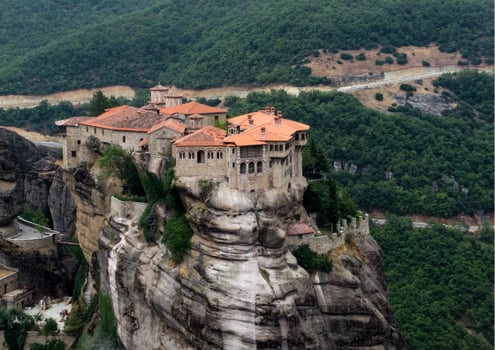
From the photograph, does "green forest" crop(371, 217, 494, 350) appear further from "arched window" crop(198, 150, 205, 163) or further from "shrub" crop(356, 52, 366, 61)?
"shrub" crop(356, 52, 366, 61)

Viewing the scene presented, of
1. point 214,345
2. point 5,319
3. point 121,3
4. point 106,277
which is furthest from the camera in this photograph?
point 121,3

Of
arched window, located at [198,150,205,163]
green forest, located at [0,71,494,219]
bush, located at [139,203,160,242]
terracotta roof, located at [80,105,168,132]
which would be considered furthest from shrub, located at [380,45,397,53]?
arched window, located at [198,150,205,163]

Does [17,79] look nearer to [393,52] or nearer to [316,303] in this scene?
[393,52]

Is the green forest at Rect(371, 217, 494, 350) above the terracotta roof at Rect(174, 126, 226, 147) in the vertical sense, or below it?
below

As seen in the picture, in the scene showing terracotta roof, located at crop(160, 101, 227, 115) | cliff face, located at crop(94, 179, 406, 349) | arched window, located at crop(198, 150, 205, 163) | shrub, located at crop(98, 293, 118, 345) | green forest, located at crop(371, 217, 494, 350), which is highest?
terracotta roof, located at crop(160, 101, 227, 115)

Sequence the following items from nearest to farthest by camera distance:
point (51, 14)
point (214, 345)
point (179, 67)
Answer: point (214, 345), point (179, 67), point (51, 14)

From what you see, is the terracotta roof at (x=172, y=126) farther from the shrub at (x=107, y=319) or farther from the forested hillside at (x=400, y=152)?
the forested hillside at (x=400, y=152)

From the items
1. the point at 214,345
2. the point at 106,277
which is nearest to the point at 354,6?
the point at 106,277

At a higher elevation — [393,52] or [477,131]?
[393,52]
